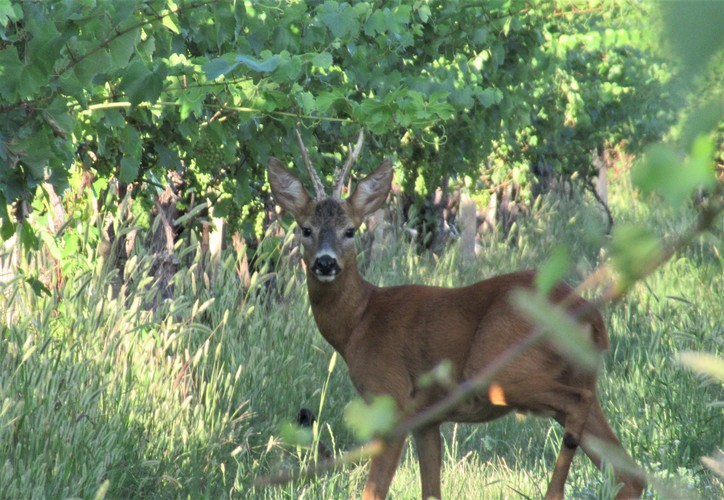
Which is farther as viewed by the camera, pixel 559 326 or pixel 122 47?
pixel 122 47

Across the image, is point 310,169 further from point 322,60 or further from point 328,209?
point 322,60

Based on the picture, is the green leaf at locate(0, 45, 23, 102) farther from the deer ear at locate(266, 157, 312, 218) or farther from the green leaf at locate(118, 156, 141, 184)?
the deer ear at locate(266, 157, 312, 218)

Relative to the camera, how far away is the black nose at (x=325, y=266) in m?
6.17

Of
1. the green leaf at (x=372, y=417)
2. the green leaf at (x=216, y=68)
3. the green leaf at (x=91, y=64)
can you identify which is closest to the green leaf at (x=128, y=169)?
the green leaf at (x=216, y=68)

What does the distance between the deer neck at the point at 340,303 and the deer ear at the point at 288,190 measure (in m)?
0.48

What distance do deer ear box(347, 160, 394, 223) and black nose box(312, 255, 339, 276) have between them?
2.14 feet

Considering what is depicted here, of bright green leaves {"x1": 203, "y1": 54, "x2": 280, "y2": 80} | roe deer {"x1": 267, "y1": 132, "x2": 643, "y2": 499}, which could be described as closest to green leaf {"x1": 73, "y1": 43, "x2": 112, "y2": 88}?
bright green leaves {"x1": 203, "y1": 54, "x2": 280, "y2": 80}

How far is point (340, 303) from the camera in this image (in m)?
6.25

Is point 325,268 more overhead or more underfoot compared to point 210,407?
more overhead

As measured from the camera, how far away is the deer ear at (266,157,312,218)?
6.58m

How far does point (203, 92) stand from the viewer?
460 centimetres

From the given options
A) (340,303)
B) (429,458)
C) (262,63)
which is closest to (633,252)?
(262,63)

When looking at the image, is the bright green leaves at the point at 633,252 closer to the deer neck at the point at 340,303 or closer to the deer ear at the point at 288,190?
the deer neck at the point at 340,303

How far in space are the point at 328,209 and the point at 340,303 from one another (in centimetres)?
62
